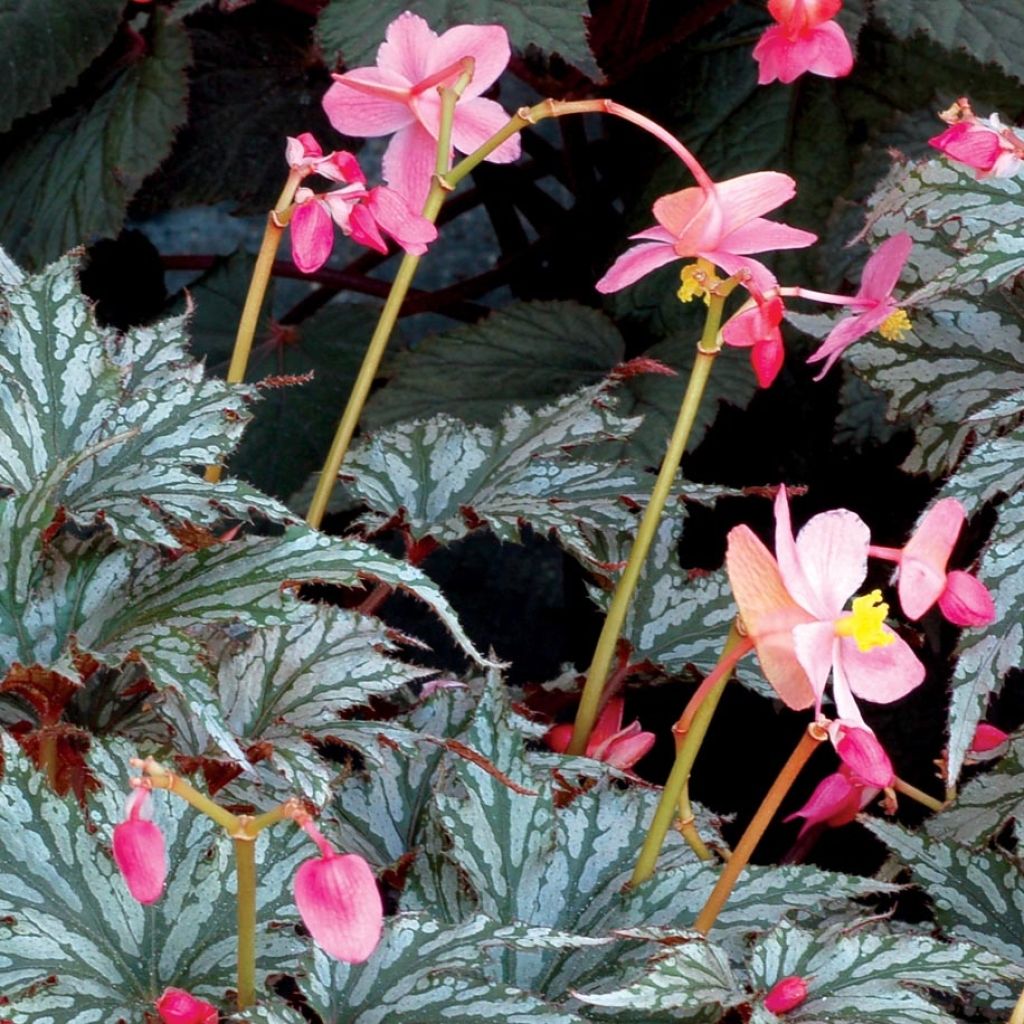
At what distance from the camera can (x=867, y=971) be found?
1.95 feet

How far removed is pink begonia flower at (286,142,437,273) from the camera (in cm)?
71

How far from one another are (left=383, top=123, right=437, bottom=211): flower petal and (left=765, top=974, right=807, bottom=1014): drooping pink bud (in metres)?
0.47

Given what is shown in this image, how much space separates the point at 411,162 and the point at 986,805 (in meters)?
0.49

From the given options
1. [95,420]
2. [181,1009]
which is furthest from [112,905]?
[95,420]

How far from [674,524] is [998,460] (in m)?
0.21

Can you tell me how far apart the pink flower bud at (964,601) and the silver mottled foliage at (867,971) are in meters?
0.14

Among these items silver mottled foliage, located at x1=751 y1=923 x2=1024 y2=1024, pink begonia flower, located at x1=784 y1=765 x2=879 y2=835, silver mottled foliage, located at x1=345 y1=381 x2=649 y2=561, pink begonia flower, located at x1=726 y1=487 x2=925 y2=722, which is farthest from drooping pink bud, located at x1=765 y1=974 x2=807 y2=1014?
silver mottled foliage, located at x1=345 y1=381 x2=649 y2=561

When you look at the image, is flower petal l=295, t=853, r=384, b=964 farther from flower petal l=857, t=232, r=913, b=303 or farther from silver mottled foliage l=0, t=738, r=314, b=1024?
flower petal l=857, t=232, r=913, b=303

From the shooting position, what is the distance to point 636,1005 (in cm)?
52

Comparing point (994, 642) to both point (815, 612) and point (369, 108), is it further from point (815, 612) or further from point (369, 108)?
point (369, 108)

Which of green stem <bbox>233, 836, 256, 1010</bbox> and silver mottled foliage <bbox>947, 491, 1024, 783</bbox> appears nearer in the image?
green stem <bbox>233, 836, 256, 1010</bbox>

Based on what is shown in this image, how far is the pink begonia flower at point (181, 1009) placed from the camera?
0.54 meters

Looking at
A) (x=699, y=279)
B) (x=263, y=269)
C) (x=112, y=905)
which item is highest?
(x=699, y=279)

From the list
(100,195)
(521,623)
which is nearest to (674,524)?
(100,195)
